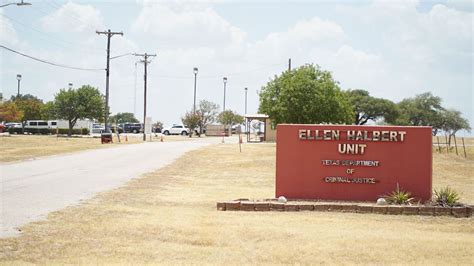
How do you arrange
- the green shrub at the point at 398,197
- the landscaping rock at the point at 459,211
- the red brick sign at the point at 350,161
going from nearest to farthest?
1. the landscaping rock at the point at 459,211
2. the green shrub at the point at 398,197
3. the red brick sign at the point at 350,161

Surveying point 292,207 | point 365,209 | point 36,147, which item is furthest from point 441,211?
point 36,147

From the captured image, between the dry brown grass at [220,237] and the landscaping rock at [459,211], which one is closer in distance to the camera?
the dry brown grass at [220,237]

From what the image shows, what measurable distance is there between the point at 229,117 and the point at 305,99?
68798mm

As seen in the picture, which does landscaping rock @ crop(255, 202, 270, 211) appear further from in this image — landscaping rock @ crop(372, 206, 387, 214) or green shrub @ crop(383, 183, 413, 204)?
green shrub @ crop(383, 183, 413, 204)

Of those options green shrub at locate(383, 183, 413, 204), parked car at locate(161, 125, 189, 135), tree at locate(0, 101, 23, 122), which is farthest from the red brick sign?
tree at locate(0, 101, 23, 122)

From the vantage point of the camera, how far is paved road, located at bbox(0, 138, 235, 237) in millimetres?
12633

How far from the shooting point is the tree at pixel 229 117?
113 m

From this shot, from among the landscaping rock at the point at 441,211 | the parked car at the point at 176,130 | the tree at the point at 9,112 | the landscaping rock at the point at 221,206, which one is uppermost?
the tree at the point at 9,112

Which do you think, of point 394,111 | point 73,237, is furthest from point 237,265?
point 394,111

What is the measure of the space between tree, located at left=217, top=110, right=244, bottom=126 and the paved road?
80.9 metres

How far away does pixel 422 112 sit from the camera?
99250 millimetres

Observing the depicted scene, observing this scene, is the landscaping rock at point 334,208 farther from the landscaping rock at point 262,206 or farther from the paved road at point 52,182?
the paved road at point 52,182

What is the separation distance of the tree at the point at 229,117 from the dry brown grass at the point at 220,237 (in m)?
96.9

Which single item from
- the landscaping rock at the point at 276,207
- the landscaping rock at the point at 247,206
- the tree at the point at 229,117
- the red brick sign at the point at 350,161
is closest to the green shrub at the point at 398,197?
the red brick sign at the point at 350,161
